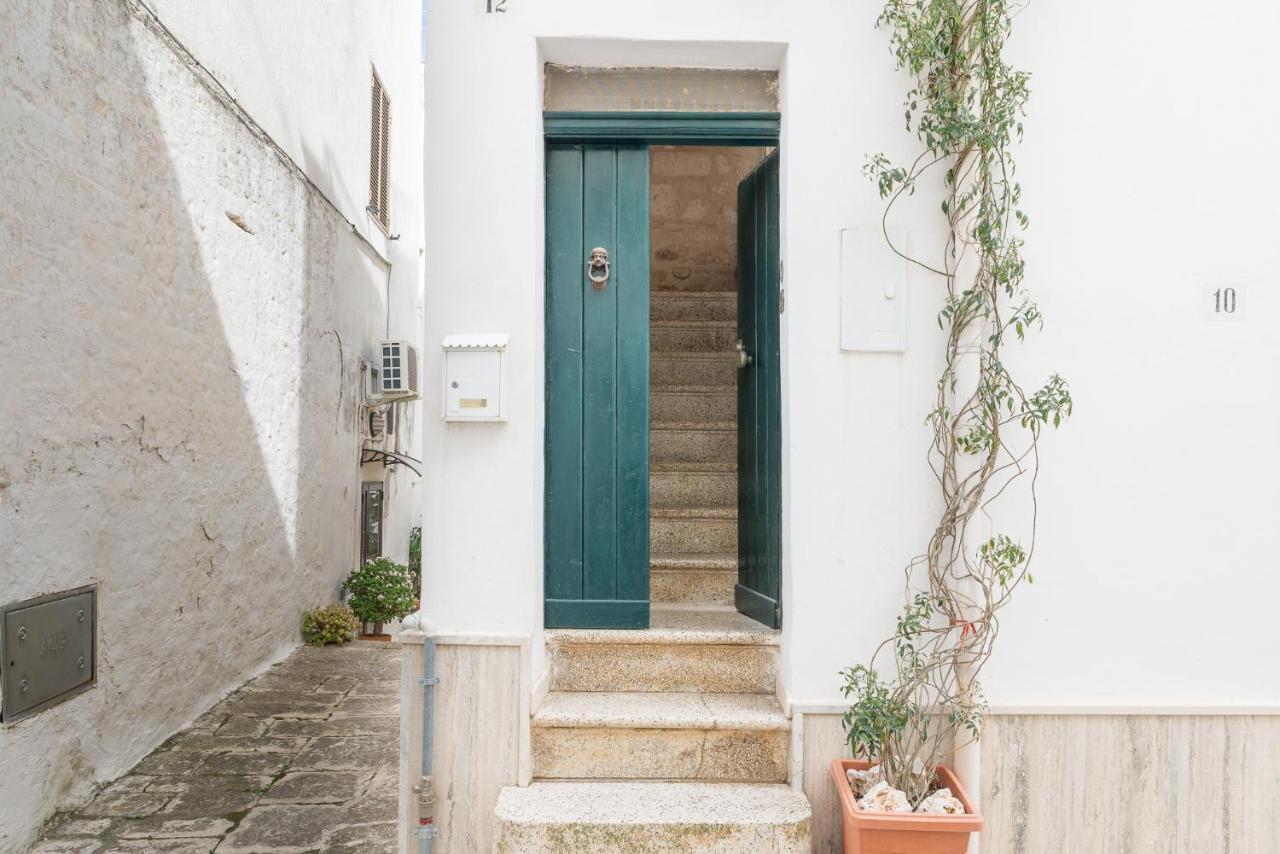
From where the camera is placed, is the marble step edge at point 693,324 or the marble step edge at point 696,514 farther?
the marble step edge at point 693,324

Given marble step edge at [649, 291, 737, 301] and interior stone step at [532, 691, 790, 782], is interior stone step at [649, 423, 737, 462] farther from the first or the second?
interior stone step at [532, 691, 790, 782]

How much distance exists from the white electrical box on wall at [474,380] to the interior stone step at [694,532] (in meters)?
1.74

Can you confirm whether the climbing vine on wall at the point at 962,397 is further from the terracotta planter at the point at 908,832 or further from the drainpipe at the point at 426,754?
the drainpipe at the point at 426,754

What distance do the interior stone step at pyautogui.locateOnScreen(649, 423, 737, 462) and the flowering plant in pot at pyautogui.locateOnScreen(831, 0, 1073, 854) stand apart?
2173 mm

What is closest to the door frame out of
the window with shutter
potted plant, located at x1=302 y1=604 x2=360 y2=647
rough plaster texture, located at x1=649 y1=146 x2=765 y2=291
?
rough plaster texture, located at x1=649 y1=146 x2=765 y2=291

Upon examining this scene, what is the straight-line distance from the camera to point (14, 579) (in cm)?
316

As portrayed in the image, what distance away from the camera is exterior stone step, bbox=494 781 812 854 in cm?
256

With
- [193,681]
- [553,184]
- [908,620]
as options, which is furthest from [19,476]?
[908,620]

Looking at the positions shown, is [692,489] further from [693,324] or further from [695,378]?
[693,324]

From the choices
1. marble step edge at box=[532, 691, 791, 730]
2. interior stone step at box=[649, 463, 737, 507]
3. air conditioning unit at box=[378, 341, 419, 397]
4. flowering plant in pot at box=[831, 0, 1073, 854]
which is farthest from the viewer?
air conditioning unit at box=[378, 341, 419, 397]

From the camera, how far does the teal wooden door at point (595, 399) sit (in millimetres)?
3203

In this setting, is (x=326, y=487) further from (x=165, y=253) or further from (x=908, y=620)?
(x=908, y=620)

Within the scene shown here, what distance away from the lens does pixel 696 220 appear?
259 inches

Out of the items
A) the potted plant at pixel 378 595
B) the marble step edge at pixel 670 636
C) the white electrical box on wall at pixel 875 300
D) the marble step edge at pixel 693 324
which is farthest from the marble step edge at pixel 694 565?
the potted plant at pixel 378 595
